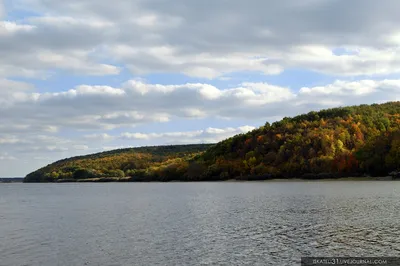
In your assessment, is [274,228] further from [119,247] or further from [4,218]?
[4,218]

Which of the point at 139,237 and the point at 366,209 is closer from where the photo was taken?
the point at 139,237

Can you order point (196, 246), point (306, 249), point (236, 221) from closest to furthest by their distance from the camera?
point (306, 249) → point (196, 246) → point (236, 221)

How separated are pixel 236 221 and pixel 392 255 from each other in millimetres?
32036

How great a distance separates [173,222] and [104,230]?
1162 cm

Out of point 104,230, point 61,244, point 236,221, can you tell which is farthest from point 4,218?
point 236,221

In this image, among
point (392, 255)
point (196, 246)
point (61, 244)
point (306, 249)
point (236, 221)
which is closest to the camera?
point (392, 255)

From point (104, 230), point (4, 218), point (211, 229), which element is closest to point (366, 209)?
point (211, 229)

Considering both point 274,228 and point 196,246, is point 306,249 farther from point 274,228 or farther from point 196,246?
point 274,228

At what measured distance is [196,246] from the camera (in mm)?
49625

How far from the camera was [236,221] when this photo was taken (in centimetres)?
7088

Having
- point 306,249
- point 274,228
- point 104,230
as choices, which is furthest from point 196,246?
point 104,230

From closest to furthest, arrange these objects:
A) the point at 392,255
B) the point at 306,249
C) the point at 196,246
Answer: the point at 392,255
the point at 306,249
the point at 196,246

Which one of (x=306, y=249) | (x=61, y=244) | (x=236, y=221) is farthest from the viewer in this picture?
(x=236, y=221)

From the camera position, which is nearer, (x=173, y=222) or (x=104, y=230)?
(x=104, y=230)
